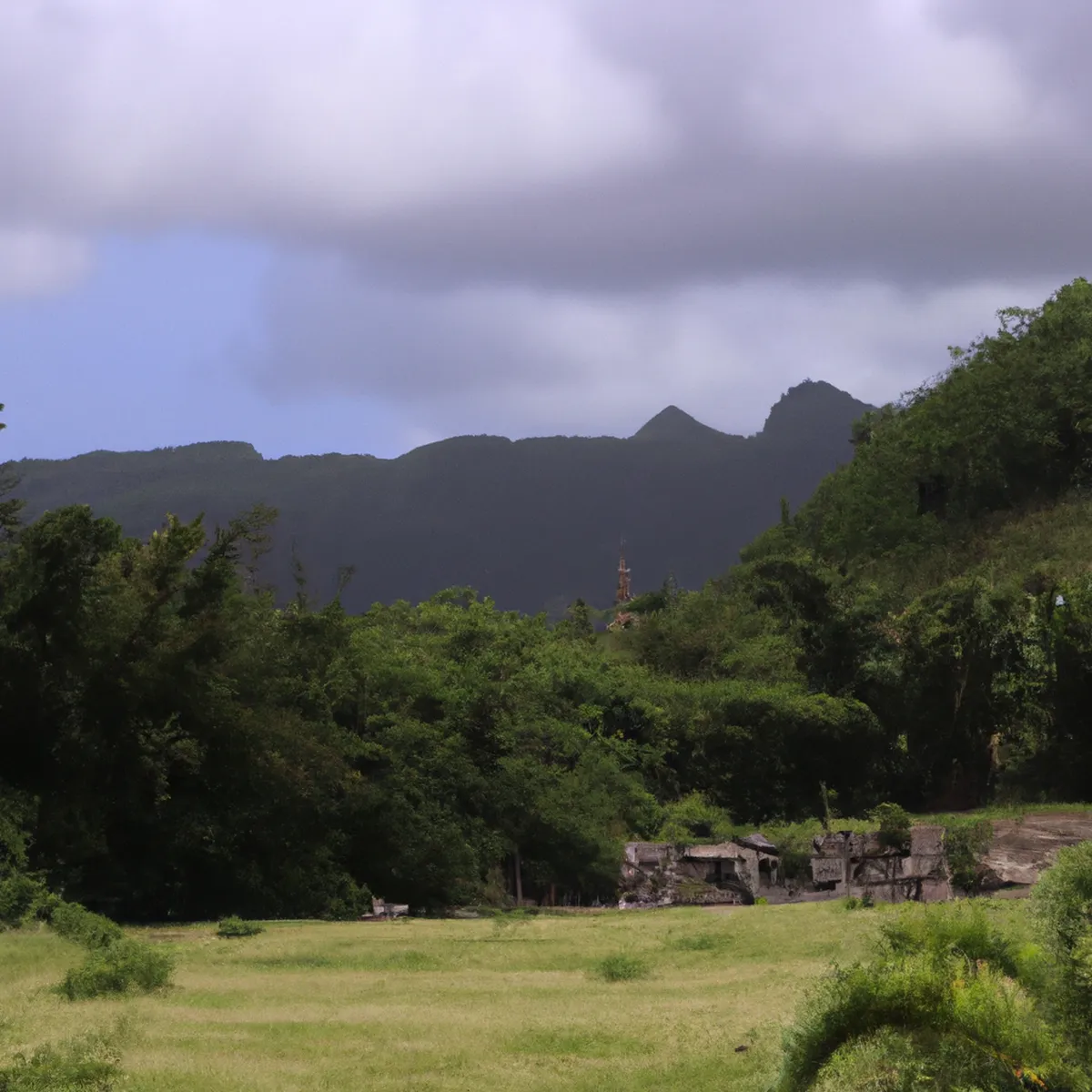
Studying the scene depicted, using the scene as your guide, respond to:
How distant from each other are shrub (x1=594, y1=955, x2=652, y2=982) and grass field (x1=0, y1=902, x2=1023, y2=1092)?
0.06 metres

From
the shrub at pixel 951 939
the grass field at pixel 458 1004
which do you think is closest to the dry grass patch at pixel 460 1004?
the grass field at pixel 458 1004

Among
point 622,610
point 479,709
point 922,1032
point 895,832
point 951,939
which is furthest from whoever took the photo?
point 622,610

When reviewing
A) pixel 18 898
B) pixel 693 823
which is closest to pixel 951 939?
pixel 18 898

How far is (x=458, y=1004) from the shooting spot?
1468 cm

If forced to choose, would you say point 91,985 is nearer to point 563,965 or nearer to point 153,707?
point 563,965

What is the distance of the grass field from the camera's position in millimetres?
11594

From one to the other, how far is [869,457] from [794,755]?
27386 mm

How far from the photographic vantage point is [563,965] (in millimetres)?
17719

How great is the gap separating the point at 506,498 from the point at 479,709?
136 meters

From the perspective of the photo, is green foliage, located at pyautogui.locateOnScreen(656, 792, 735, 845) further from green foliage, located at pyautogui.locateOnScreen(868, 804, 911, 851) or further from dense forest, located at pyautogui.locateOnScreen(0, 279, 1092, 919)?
green foliage, located at pyautogui.locateOnScreen(868, 804, 911, 851)

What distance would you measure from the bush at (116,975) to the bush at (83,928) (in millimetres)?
1529

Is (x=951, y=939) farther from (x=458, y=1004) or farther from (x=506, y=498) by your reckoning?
(x=506, y=498)

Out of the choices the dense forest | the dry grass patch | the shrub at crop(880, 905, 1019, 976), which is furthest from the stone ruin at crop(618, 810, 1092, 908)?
the shrub at crop(880, 905, 1019, 976)

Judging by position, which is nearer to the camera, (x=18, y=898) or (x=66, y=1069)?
(x=66, y=1069)
